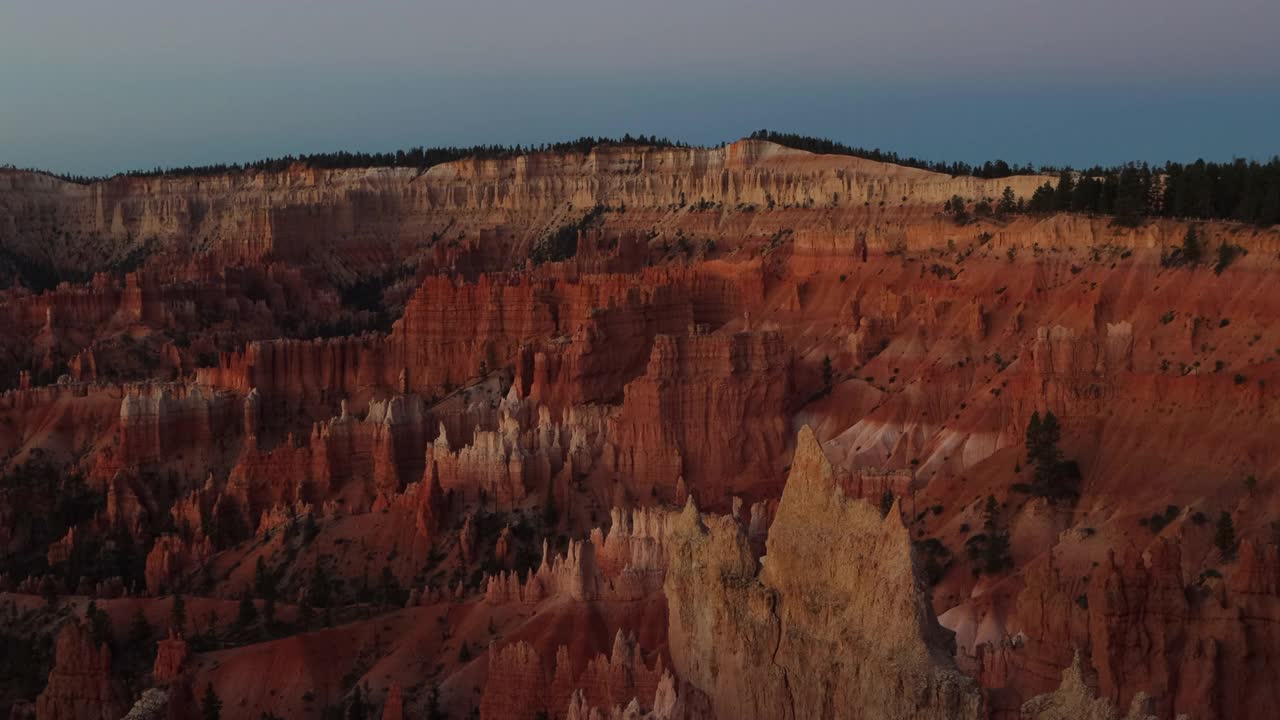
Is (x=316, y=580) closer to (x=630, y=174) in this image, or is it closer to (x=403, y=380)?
(x=403, y=380)

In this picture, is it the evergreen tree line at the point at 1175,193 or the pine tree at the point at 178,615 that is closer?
the pine tree at the point at 178,615

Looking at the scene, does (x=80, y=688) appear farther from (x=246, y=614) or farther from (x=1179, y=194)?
(x=1179, y=194)

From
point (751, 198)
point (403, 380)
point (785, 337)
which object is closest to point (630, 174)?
point (751, 198)

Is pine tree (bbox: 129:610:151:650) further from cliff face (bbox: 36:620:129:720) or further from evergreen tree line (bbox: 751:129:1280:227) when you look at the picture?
evergreen tree line (bbox: 751:129:1280:227)

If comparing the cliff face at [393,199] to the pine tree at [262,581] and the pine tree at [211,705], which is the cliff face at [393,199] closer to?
the pine tree at [262,581]

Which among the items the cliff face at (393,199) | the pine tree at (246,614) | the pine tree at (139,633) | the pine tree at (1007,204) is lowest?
the pine tree at (139,633)

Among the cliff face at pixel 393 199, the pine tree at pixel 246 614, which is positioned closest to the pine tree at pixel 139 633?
the pine tree at pixel 246 614

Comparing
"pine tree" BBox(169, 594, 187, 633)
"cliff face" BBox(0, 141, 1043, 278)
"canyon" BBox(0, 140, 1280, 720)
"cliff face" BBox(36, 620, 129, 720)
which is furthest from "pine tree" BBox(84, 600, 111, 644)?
"cliff face" BBox(0, 141, 1043, 278)
